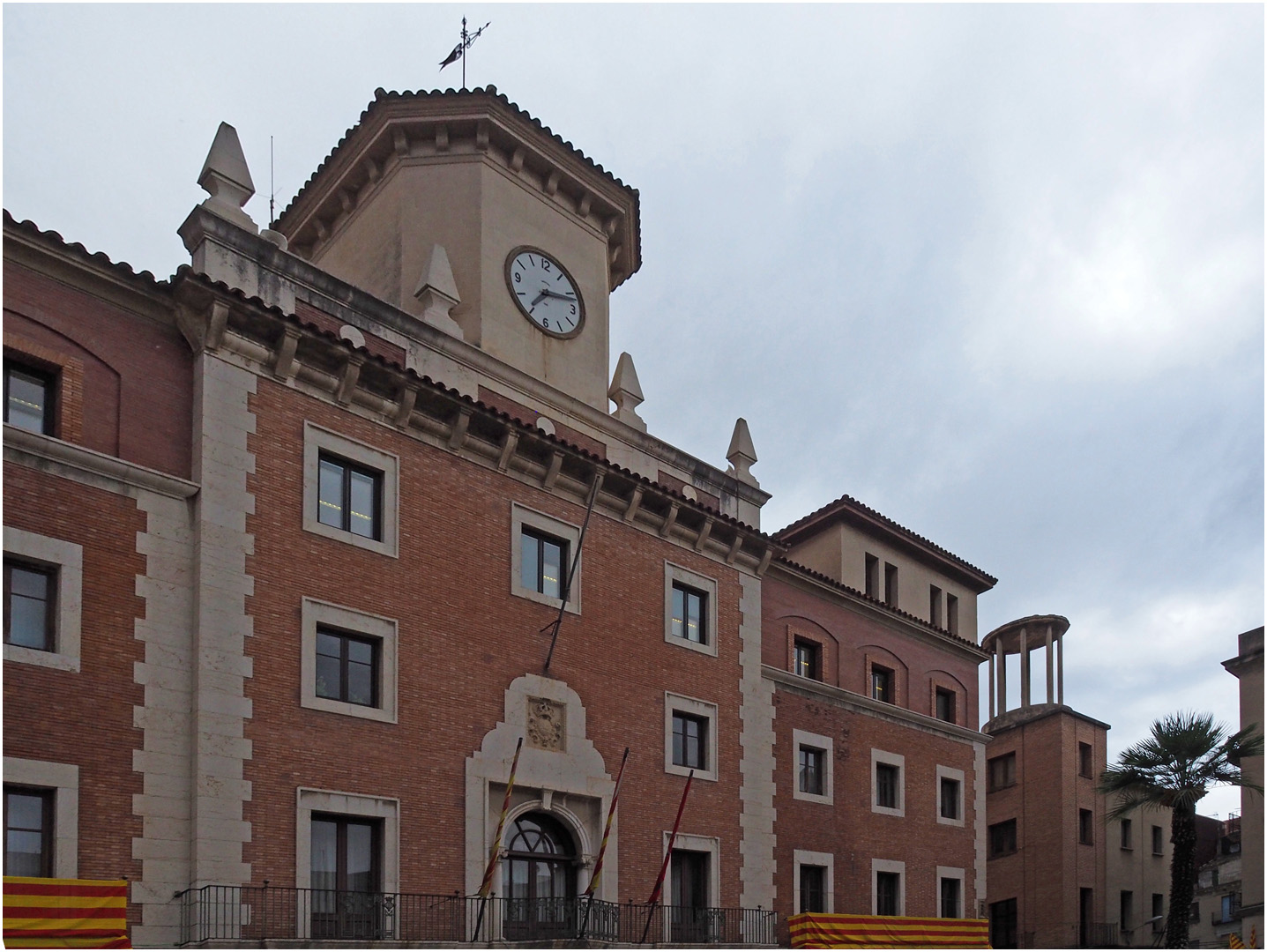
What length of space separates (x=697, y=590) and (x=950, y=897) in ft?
41.6

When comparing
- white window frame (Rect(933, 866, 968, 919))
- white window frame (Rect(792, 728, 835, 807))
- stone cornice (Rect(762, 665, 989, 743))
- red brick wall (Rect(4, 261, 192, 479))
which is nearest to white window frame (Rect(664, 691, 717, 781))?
stone cornice (Rect(762, 665, 989, 743))

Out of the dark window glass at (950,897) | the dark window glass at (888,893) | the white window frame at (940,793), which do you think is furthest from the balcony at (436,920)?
the white window frame at (940,793)

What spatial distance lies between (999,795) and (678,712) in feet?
100

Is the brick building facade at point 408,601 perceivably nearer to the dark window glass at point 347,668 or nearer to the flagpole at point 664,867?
the dark window glass at point 347,668

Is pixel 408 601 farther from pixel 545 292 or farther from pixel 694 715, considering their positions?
pixel 545 292

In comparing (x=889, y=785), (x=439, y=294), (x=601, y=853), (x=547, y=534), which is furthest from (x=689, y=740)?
(x=439, y=294)

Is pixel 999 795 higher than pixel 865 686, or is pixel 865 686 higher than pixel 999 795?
pixel 865 686

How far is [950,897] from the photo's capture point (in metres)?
35.0

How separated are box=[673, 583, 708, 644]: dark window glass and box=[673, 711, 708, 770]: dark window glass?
1.69 meters

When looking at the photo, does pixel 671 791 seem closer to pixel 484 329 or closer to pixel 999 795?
pixel 484 329

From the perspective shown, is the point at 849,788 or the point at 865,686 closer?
the point at 849,788

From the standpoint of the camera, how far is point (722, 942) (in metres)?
26.6

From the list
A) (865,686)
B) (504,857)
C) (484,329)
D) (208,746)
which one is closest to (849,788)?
(865,686)

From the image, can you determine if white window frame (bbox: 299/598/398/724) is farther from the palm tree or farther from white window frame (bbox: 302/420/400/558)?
the palm tree
